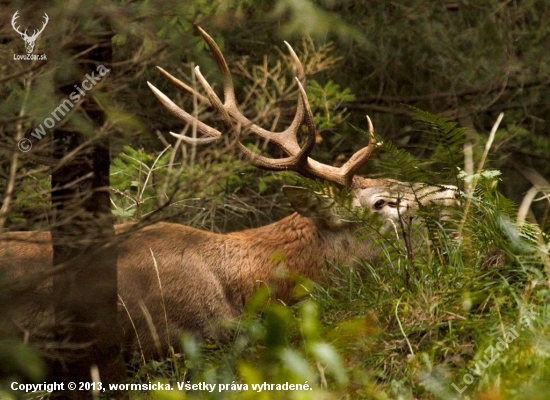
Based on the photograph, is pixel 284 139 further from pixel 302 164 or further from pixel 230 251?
pixel 230 251

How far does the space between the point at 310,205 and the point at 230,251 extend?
62 cm

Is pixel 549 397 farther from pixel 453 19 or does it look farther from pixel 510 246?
pixel 453 19

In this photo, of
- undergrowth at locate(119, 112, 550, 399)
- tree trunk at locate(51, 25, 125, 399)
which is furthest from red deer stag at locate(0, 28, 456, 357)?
undergrowth at locate(119, 112, 550, 399)

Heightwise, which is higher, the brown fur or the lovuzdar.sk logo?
the lovuzdar.sk logo

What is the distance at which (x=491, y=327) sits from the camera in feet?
11.3

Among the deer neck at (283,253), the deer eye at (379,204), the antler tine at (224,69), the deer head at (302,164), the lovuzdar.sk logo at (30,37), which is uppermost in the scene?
the lovuzdar.sk logo at (30,37)

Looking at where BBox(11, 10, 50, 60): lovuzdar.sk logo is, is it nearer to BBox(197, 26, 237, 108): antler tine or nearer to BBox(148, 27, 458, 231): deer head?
BBox(197, 26, 237, 108): antler tine

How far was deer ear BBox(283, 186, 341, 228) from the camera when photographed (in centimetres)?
565

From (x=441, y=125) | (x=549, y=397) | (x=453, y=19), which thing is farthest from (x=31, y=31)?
(x=453, y=19)

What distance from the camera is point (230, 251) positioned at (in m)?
5.65

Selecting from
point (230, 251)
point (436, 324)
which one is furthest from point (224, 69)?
point (436, 324)

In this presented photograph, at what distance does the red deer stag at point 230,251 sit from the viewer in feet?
17.2

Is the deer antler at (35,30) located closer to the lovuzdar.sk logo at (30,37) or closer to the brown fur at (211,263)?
the lovuzdar.sk logo at (30,37)

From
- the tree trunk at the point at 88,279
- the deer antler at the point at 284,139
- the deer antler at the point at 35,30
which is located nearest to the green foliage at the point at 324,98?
the deer antler at the point at 284,139
